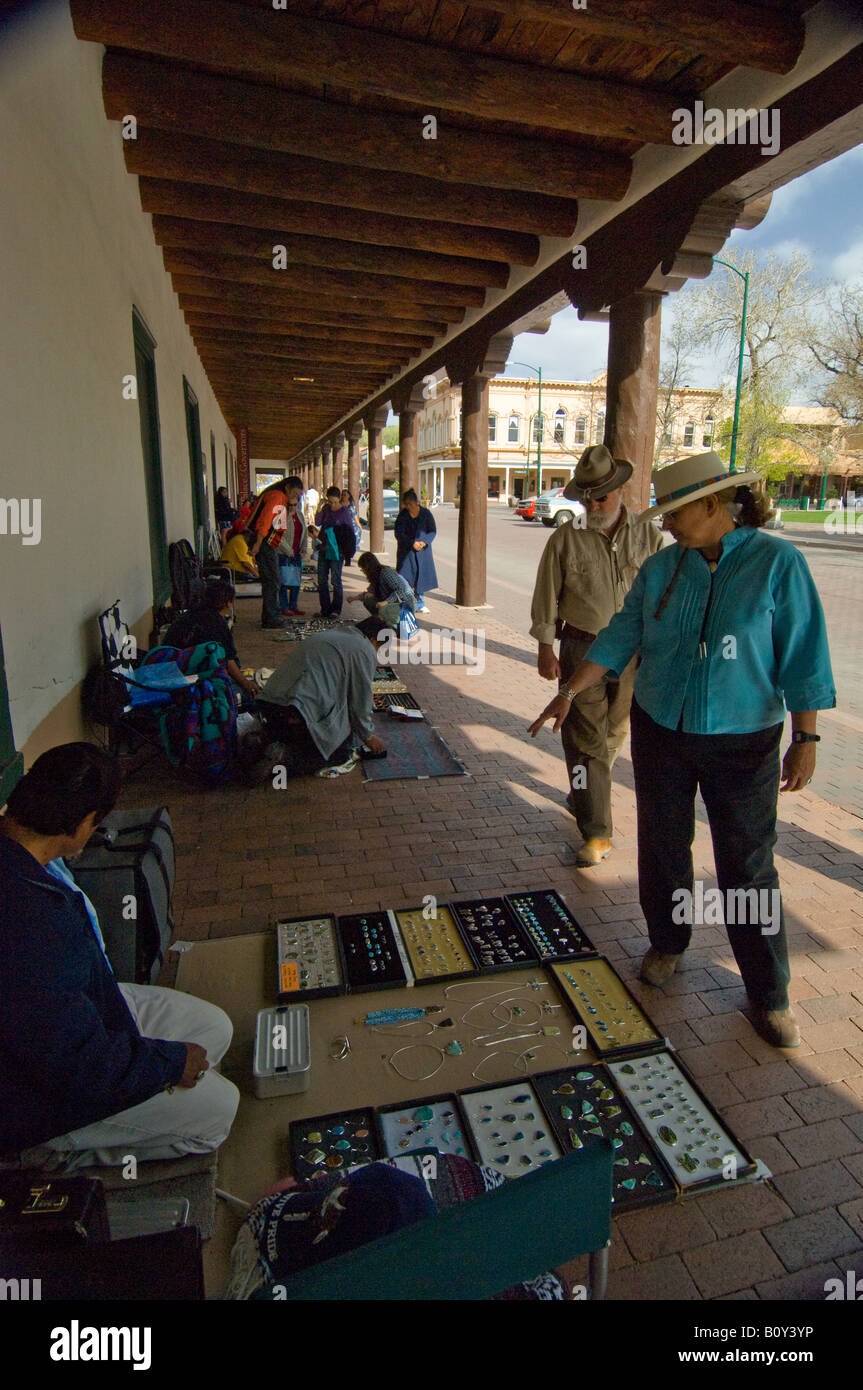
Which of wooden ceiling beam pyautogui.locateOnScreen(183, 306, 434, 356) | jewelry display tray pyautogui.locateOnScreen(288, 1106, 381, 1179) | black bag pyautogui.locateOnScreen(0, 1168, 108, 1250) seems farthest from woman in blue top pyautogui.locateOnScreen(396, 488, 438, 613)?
black bag pyautogui.locateOnScreen(0, 1168, 108, 1250)

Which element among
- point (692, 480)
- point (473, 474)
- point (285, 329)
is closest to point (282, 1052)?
point (692, 480)

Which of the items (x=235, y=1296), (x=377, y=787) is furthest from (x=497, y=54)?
(x=235, y=1296)

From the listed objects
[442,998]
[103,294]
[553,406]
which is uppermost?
[553,406]

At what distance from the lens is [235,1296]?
74.5 inches

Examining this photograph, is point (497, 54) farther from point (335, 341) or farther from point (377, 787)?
point (335, 341)

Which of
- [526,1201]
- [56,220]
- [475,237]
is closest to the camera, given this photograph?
[526,1201]

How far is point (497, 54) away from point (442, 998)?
504cm

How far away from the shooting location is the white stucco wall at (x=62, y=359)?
3.24 metres

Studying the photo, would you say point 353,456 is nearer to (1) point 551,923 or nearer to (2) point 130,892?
(1) point 551,923

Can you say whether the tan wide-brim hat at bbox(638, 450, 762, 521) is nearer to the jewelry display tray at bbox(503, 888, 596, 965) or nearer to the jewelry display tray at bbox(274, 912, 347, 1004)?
the jewelry display tray at bbox(503, 888, 596, 965)

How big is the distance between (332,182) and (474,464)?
5150 millimetres

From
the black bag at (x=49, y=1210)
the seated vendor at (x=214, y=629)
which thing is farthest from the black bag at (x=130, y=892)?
the seated vendor at (x=214, y=629)

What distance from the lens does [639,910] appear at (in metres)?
3.74

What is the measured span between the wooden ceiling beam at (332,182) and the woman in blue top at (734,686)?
4.01m
